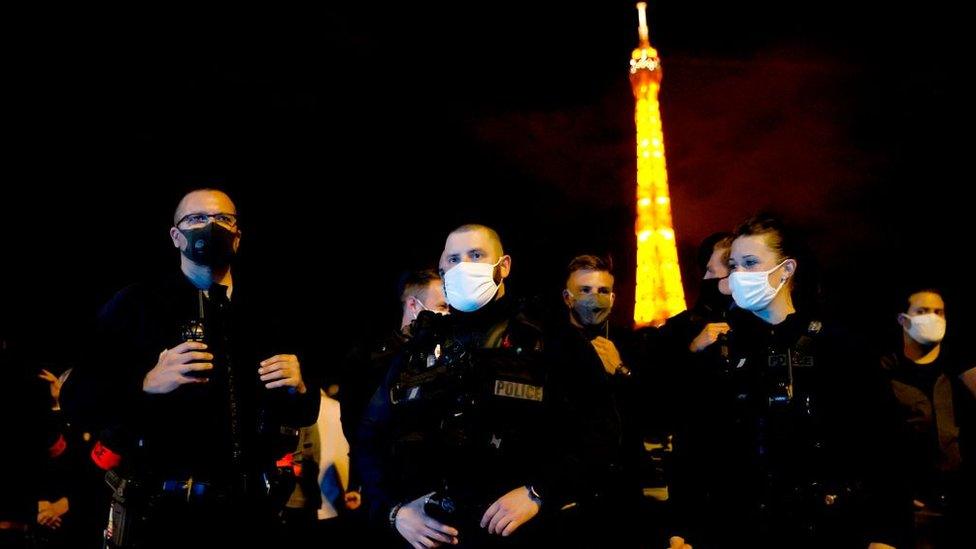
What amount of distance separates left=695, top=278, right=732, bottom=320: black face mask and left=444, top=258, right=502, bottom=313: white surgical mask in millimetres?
2852

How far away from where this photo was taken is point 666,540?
19.5 ft

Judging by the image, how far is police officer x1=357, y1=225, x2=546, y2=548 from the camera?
3.68m

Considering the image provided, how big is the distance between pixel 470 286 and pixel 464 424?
821 millimetres

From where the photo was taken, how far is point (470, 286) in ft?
14.0

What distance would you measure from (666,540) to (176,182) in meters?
12.3

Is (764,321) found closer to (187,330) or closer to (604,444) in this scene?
(604,444)

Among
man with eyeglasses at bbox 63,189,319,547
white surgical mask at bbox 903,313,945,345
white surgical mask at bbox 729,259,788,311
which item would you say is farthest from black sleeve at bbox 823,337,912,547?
white surgical mask at bbox 903,313,945,345

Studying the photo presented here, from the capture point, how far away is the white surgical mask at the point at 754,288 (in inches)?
182

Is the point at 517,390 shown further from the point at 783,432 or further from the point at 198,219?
the point at 198,219

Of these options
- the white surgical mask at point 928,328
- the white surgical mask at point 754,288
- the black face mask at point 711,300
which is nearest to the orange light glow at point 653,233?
the white surgical mask at point 928,328

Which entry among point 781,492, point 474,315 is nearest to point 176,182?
point 474,315

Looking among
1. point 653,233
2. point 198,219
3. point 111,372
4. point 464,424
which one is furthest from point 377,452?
point 653,233

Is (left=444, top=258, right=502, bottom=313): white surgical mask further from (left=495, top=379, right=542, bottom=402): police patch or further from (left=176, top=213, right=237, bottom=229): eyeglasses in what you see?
(left=176, top=213, right=237, bottom=229): eyeglasses

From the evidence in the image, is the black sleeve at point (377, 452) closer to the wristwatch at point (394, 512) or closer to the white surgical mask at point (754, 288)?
the wristwatch at point (394, 512)
